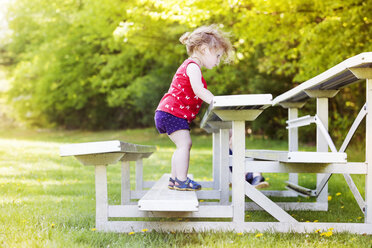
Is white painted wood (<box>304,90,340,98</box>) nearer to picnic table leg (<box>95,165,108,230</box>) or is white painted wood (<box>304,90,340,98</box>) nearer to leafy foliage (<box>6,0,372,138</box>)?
picnic table leg (<box>95,165,108,230</box>)

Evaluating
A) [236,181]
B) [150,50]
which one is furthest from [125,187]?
[150,50]

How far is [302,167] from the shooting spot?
10.6 ft

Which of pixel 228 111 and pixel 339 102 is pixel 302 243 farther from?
pixel 339 102

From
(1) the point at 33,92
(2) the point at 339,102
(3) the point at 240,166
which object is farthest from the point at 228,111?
(1) the point at 33,92

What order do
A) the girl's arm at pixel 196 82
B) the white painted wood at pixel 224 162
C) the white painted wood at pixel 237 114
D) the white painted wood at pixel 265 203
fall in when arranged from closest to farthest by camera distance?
the white painted wood at pixel 237 114 < the white painted wood at pixel 265 203 < the girl's arm at pixel 196 82 < the white painted wood at pixel 224 162

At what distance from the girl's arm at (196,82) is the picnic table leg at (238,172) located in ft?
1.08

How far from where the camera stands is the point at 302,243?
2.85 meters

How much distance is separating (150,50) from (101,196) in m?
17.1

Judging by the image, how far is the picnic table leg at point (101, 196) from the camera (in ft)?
10.2

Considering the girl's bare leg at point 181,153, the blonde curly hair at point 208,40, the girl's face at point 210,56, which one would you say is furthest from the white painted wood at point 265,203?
the blonde curly hair at point 208,40

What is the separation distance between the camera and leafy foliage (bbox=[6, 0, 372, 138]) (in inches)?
380

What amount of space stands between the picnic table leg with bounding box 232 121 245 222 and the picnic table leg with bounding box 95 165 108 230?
910 millimetres

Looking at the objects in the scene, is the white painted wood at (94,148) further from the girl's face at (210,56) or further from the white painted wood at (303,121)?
the white painted wood at (303,121)

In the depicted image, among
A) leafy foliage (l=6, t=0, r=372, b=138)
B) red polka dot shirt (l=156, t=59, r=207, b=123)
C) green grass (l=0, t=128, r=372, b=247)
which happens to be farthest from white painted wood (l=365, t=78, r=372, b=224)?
leafy foliage (l=6, t=0, r=372, b=138)
